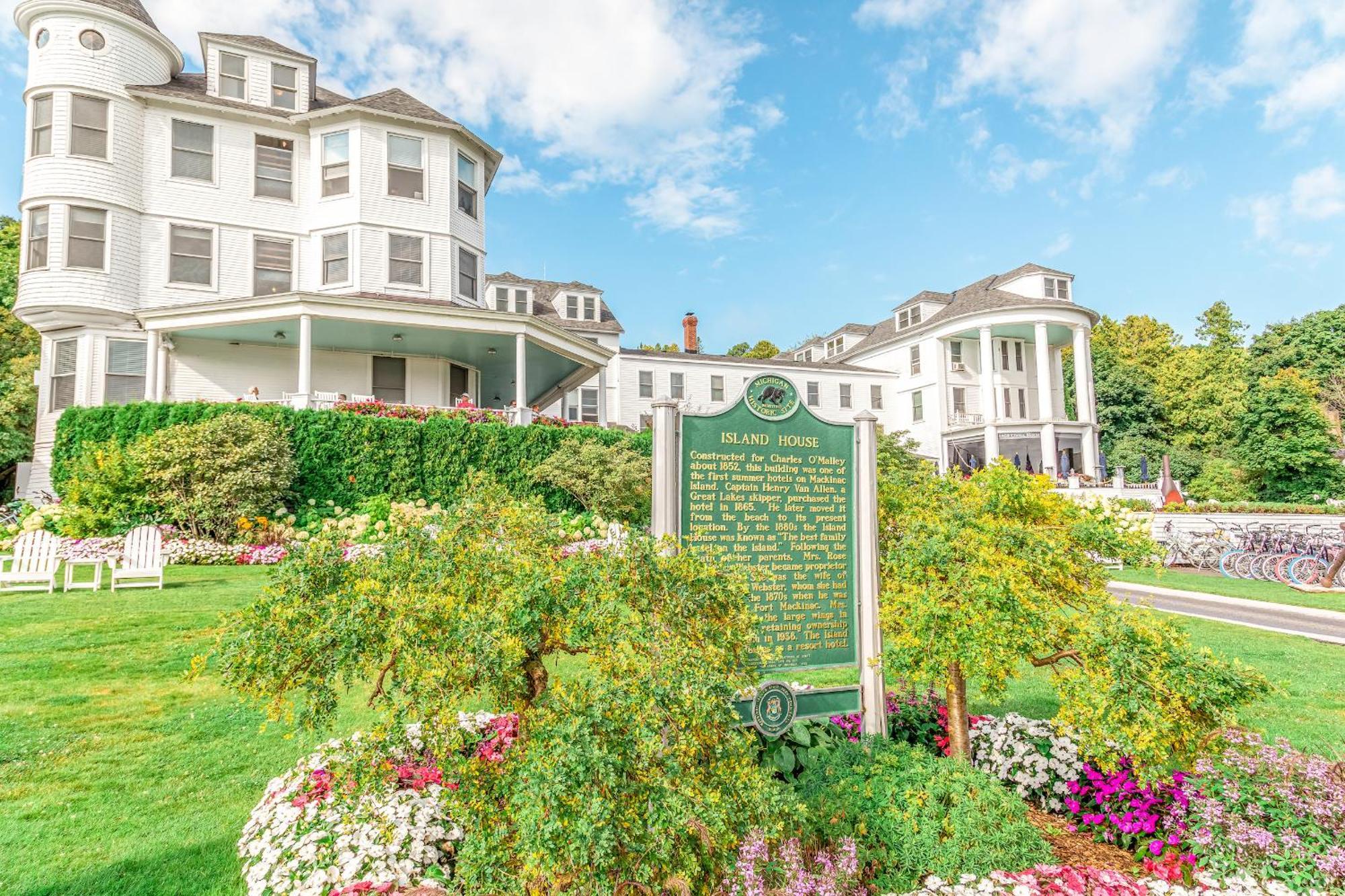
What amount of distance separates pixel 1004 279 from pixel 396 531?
4389cm

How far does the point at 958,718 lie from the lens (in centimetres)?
483

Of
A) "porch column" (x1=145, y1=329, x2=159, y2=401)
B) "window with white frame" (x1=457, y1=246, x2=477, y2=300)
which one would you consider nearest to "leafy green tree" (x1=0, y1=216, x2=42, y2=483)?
"porch column" (x1=145, y1=329, x2=159, y2=401)

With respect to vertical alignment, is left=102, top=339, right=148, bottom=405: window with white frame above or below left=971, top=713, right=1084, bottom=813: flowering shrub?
above

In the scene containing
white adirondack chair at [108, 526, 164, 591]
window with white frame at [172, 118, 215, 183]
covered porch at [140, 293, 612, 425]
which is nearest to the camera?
white adirondack chair at [108, 526, 164, 591]

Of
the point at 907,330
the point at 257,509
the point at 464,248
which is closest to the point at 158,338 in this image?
the point at 257,509

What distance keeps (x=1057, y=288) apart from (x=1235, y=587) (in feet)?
98.3

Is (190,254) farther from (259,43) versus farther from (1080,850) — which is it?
(1080,850)

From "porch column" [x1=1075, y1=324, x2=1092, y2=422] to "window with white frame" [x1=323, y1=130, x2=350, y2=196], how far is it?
35675 mm

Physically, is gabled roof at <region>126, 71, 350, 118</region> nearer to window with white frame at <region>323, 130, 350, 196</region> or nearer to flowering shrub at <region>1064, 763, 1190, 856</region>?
window with white frame at <region>323, 130, 350, 196</region>

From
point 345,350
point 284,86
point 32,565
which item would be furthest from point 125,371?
point 32,565

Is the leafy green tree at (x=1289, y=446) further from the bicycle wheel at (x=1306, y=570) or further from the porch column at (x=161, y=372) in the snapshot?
the porch column at (x=161, y=372)

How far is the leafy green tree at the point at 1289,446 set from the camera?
3416 cm

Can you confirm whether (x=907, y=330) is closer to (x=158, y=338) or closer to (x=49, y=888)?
(x=158, y=338)

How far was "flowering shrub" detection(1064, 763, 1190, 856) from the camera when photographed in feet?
12.8
